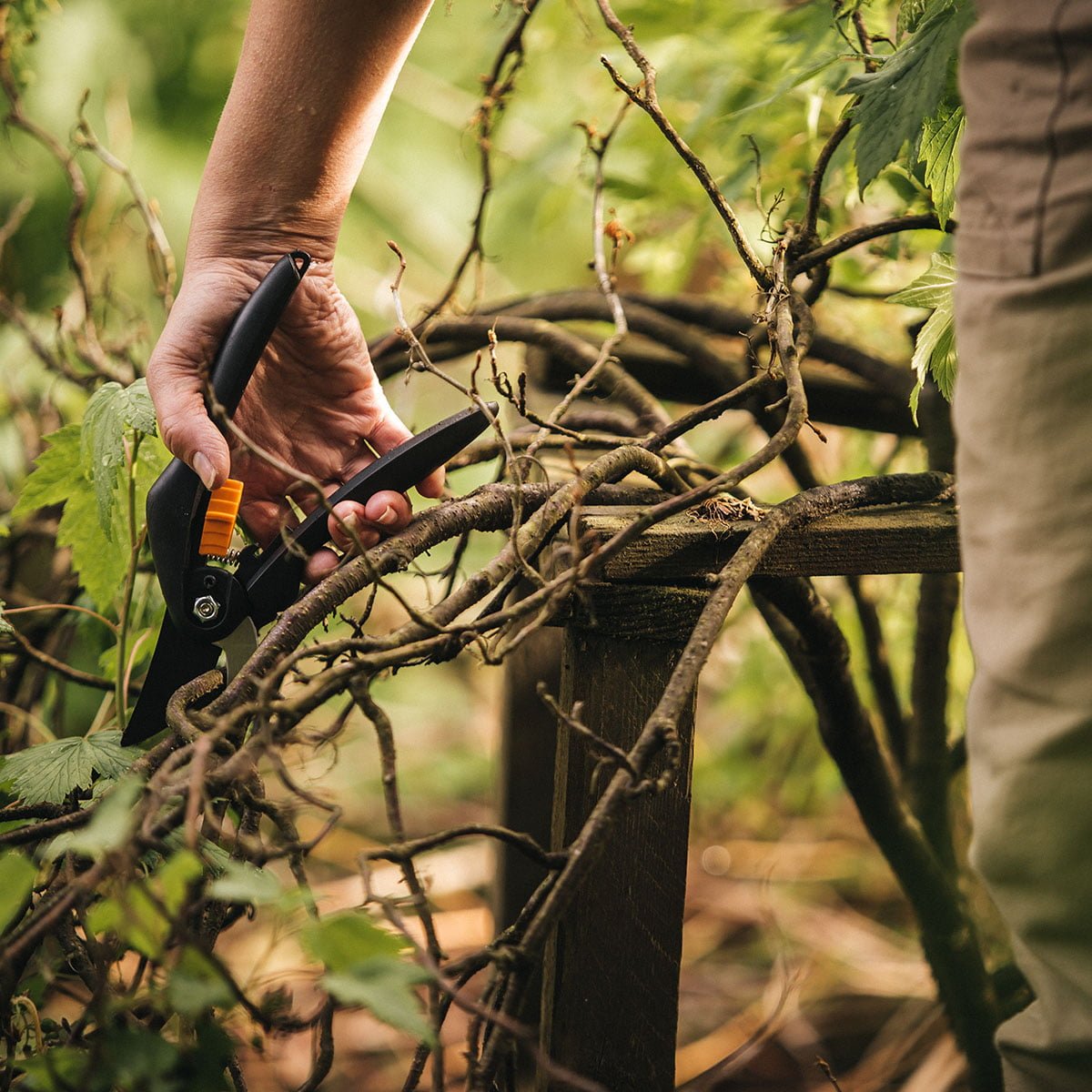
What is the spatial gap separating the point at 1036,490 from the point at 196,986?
356 millimetres

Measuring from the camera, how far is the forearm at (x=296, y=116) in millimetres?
661

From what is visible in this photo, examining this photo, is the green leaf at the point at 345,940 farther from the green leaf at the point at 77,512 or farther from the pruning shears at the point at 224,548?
the green leaf at the point at 77,512

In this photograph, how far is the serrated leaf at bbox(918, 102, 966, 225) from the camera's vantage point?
2.13 feet

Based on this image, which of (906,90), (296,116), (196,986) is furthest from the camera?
(296,116)

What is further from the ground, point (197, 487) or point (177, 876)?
point (197, 487)

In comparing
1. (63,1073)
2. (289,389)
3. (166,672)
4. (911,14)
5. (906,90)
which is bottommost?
(63,1073)

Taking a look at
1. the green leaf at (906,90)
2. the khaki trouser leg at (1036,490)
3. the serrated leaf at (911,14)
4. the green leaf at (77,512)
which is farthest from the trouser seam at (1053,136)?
the green leaf at (77,512)

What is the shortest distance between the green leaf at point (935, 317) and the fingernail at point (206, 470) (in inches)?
17.4

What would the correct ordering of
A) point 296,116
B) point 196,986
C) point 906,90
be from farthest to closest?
point 296,116, point 906,90, point 196,986

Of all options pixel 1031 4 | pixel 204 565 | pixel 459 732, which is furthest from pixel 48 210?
pixel 1031 4

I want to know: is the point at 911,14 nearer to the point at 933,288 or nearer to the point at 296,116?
the point at 933,288

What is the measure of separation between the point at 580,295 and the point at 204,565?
1.92ft

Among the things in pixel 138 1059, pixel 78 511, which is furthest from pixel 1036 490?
pixel 78 511

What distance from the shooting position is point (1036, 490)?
377 millimetres
